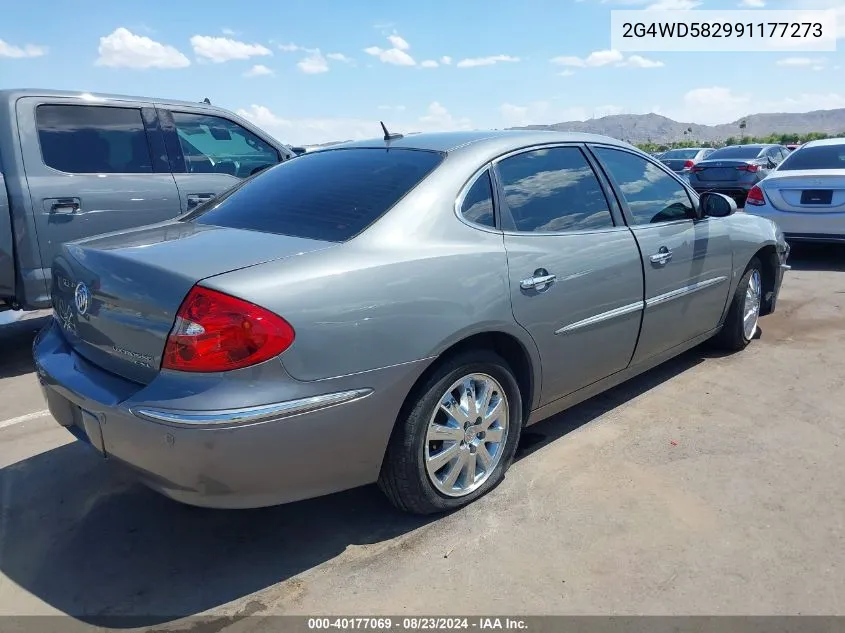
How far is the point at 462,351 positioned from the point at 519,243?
1.90 ft

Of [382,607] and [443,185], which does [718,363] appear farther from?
[382,607]

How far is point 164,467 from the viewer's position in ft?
7.59

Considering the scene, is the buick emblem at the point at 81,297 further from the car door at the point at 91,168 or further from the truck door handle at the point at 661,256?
the truck door handle at the point at 661,256

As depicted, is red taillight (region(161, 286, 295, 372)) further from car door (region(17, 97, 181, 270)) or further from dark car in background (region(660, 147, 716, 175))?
dark car in background (region(660, 147, 716, 175))

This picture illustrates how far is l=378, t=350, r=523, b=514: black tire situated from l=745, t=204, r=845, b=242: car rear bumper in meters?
6.31

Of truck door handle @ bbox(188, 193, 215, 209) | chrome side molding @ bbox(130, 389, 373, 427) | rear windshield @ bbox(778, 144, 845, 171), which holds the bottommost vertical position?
chrome side molding @ bbox(130, 389, 373, 427)

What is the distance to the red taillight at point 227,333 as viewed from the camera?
2.27m

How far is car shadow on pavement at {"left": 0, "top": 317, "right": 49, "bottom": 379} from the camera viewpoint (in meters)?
5.04

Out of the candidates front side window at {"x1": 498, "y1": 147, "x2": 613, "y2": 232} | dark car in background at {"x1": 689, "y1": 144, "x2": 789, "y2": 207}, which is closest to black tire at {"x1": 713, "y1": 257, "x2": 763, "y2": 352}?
front side window at {"x1": 498, "y1": 147, "x2": 613, "y2": 232}

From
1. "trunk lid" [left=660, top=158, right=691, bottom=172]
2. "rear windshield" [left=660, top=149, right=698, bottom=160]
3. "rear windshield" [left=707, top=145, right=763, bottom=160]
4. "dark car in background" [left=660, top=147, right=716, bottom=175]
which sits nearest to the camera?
"rear windshield" [left=707, top=145, right=763, bottom=160]

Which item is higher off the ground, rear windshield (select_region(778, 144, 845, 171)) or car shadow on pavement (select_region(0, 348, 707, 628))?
rear windshield (select_region(778, 144, 845, 171))

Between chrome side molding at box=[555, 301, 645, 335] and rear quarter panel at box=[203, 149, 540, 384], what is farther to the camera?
chrome side molding at box=[555, 301, 645, 335]

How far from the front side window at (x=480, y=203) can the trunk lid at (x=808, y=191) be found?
629 centimetres

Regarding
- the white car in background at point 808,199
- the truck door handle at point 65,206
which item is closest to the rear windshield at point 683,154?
the white car in background at point 808,199
